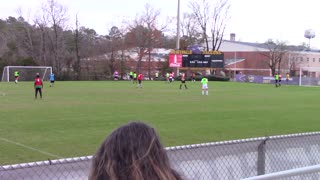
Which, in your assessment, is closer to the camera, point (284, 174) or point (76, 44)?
point (284, 174)

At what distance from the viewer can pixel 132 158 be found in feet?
7.00

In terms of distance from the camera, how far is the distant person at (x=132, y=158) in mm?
2131

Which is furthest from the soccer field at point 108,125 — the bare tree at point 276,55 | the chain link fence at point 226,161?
the bare tree at point 276,55

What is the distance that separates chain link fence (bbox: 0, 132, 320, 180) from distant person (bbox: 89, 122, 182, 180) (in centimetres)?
222

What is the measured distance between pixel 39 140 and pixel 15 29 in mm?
82856

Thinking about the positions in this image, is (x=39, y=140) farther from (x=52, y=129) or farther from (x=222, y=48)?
(x=222, y=48)

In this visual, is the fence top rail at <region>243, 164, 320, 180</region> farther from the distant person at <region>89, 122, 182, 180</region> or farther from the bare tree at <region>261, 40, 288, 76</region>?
the bare tree at <region>261, 40, 288, 76</region>

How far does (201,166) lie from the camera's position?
5.59 meters

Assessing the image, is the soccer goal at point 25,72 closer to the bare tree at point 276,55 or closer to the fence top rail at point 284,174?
the bare tree at point 276,55

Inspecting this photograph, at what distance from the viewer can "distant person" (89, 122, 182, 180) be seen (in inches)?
83.9

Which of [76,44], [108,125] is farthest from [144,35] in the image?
[108,125]

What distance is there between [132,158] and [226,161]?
3.79 meters

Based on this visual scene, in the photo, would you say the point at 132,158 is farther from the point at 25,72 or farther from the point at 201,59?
the point at 25,72

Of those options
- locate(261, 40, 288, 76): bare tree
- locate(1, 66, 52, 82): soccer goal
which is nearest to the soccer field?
locate(1, 66, 52, 82): soccer goal
